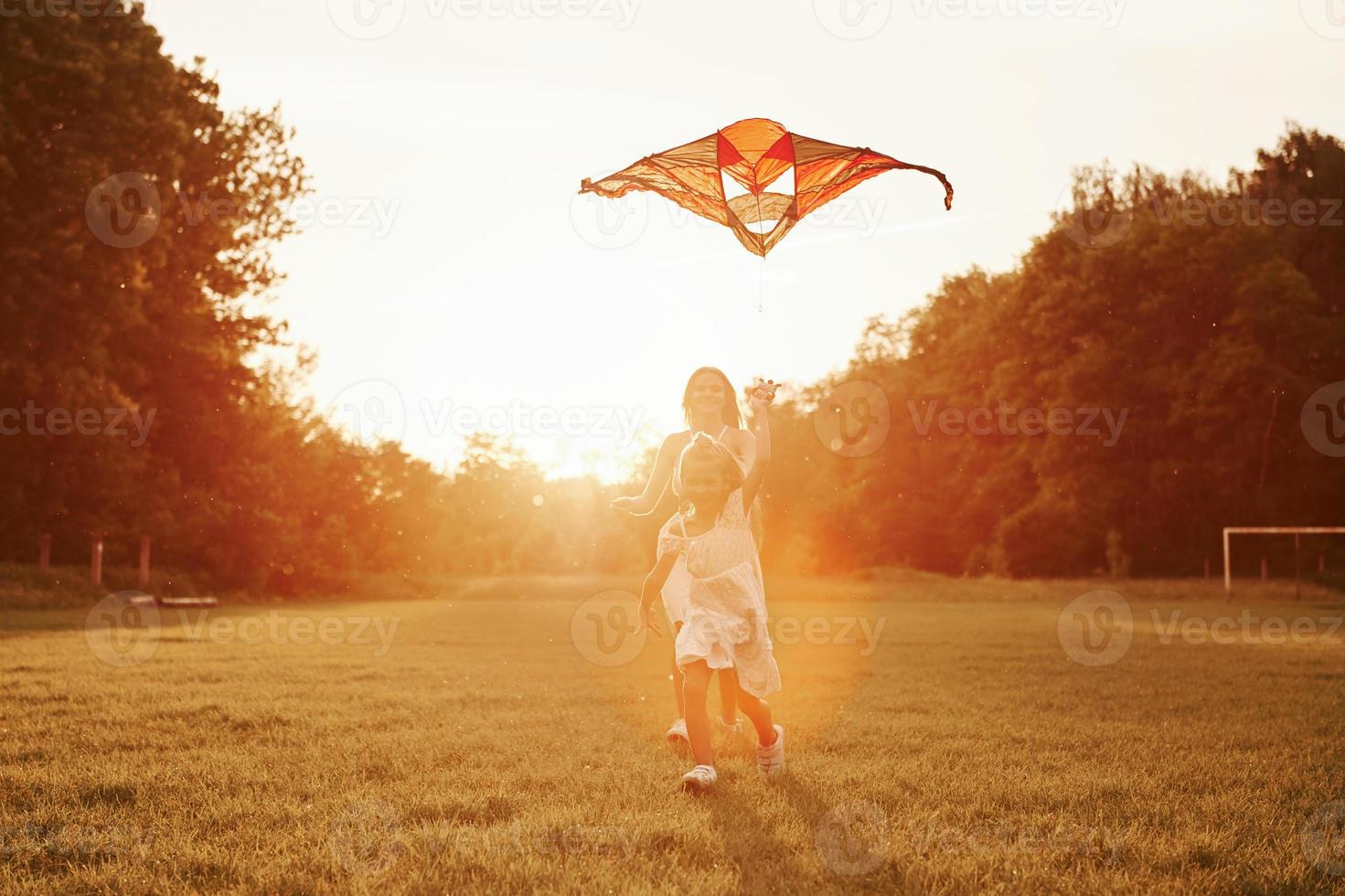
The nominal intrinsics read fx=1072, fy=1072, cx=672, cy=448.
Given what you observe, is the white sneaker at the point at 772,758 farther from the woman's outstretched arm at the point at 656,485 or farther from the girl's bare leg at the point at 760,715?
the woman's outstretched arm at the point at 656,485

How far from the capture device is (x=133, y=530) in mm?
27391

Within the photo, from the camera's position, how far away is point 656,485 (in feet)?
22.2

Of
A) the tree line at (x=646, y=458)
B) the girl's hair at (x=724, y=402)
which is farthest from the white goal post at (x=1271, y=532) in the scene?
the girl's hair at (x=724, y=402)

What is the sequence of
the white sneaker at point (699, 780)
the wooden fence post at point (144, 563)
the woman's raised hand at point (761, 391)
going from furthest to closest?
the wooden fence post at point (144, 563), the woman's raised hand at point (761, 391), the white sneaker at point (699, 780)

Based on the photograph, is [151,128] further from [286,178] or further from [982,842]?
[982,842]

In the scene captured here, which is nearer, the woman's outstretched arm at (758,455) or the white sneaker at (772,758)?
the woman's outstretched arm at (758,455)

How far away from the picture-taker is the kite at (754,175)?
7148 mm

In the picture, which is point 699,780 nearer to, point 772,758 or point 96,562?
point 772,758

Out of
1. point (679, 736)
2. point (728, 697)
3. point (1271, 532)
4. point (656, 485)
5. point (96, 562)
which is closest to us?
point (656, 485)

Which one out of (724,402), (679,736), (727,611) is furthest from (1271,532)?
(727,611)

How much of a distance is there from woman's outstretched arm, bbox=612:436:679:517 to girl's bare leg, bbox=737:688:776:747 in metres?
1.30

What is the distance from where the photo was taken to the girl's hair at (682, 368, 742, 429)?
257 inches

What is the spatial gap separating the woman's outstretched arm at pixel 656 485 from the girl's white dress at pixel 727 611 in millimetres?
621

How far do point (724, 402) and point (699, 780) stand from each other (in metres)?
2.23
